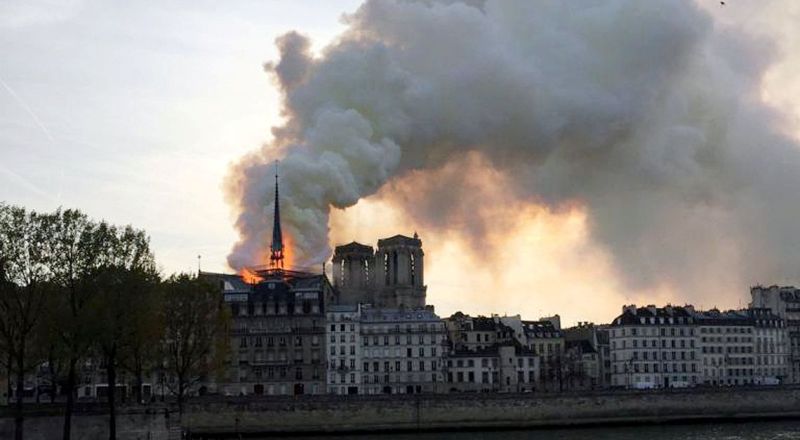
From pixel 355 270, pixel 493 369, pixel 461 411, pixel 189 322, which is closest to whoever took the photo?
pixel 189 322

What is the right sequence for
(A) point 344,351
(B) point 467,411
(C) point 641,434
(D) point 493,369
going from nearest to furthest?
(C) point 641,434
(B) point 467,411
(A) point 344,351
(D) point 493,369

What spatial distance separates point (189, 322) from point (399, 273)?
7407cm

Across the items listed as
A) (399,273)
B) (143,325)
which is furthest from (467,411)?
(399,273)

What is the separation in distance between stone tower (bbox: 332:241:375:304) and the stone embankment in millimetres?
52094

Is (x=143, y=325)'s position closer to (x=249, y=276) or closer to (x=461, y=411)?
(x=461, y=411)

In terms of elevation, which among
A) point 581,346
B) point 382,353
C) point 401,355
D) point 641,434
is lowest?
point 641,434

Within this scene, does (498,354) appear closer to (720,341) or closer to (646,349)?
(646,349)

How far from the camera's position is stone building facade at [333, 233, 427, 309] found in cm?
15900

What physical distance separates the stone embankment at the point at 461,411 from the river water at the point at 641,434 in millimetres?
3176

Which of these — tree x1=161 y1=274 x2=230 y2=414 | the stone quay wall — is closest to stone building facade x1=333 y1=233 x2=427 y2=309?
the stone quay wall

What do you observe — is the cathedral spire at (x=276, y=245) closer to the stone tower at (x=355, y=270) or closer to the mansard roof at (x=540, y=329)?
the stone tower at (x=355, y=270)

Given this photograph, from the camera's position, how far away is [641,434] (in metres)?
97.3

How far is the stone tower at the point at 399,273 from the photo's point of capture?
522ft

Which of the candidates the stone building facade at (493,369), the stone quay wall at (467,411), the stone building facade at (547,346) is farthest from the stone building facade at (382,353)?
the stone building facade at (547,346)
